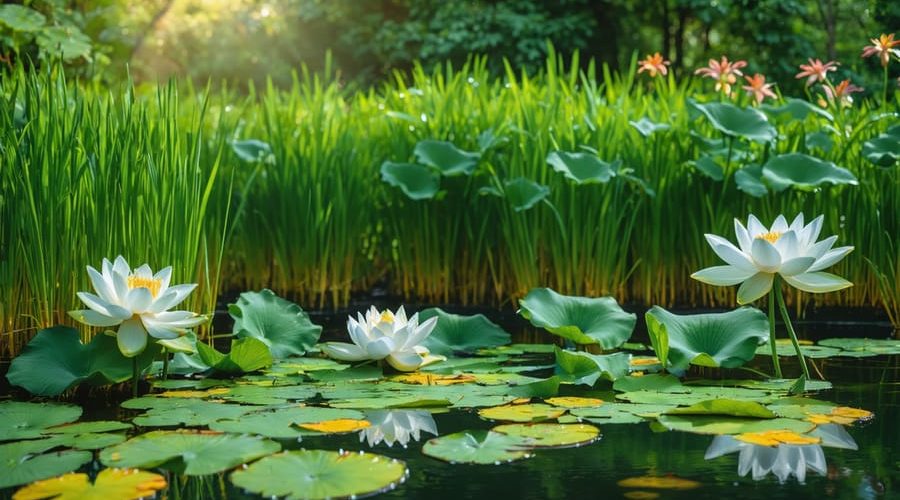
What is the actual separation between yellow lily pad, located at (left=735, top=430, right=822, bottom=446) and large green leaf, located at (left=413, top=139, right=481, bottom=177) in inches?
81.4

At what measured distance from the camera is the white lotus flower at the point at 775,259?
2096 mm

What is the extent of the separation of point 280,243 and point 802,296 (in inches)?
86.6

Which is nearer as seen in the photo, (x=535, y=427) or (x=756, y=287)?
Answer: (x=535, y=427)

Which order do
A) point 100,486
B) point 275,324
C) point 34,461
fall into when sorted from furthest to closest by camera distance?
point 275,324 → point 34,461 → point 100,486

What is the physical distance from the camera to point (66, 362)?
2172 millimetres

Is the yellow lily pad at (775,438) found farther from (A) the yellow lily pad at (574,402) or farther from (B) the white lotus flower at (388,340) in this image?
(B) the white lotus flower at (388,340)

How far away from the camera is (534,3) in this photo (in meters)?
11.9

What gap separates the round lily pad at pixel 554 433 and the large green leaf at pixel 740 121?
1.94 meters

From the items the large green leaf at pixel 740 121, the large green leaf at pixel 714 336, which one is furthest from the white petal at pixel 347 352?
the large green leaf at pixel 740 121

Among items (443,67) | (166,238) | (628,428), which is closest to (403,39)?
(443,67)

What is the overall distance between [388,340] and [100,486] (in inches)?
39.1

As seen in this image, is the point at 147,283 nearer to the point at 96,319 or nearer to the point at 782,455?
the point at 96,319

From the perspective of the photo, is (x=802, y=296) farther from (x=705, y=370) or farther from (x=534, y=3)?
(x=534, y=3)

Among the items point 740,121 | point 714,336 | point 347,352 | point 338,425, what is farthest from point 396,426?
point 740,121
